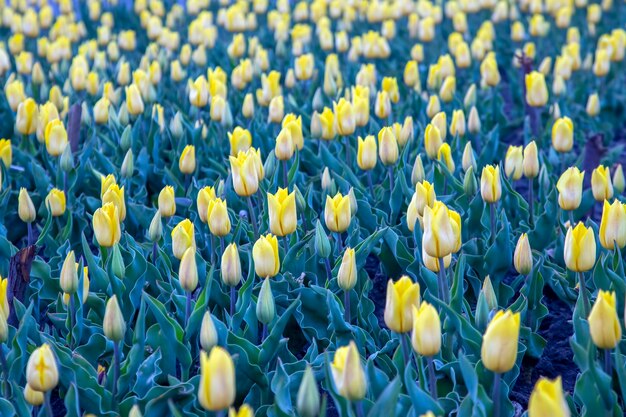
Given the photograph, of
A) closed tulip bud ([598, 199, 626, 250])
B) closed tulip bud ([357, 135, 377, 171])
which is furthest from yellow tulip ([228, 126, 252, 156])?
closed tulip bud ([598, 199, 626, 250])

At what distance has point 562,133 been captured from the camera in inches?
140

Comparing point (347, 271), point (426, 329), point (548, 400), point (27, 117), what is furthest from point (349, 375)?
point (27, 117)

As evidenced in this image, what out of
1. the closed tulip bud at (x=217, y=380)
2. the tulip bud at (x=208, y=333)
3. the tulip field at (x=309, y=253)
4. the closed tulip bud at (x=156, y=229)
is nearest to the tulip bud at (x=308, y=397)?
the tulip field at (x=309, y=253)

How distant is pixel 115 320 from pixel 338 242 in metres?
0.91

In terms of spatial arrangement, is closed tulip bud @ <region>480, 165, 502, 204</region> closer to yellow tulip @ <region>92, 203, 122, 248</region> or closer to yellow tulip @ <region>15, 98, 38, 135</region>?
yellow tulip @ <region>92, 203, 122, 248</region>

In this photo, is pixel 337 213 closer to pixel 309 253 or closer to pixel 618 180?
pixel 309 253

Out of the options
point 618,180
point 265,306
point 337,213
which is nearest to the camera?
point 265,306

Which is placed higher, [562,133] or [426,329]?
[426,329]

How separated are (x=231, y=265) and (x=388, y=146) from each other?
1.05 m

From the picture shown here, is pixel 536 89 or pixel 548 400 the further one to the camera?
pixel 536 89

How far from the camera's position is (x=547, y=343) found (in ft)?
9.53

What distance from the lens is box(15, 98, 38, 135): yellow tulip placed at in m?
3.85

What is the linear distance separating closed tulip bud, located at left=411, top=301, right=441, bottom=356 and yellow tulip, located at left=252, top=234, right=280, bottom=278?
578mm

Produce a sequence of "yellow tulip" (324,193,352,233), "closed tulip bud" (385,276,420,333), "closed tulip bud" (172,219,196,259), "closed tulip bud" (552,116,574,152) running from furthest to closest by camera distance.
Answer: "closed tulip bud" (552,116,574,152)
"yellow tulip" (324,193,352,233)
"closed tulip bud" (172,219,196,259)
"closed tulip bud" (385,276,420,333)
